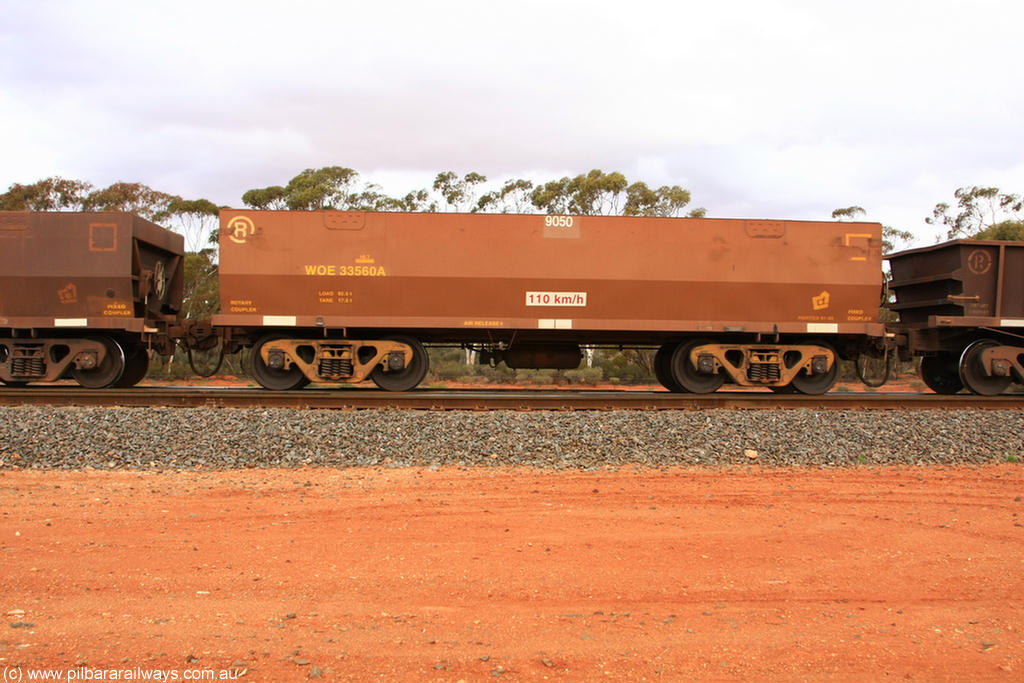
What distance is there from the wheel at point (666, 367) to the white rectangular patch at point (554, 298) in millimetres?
2032

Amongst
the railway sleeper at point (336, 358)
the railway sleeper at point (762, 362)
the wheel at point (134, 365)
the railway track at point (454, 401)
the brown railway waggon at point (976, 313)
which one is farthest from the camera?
the wheel at point (134, 365)

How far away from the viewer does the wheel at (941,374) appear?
39.2 feet

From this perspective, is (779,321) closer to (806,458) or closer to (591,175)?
(806,458)

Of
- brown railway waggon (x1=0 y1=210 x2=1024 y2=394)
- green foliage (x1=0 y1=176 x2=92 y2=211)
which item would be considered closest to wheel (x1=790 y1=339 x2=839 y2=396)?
brown railway waggon (x1=0 y1=210 x2=1024 y2=394)

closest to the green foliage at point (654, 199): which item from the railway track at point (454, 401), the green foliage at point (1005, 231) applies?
the green foliage at point (1005, 231)

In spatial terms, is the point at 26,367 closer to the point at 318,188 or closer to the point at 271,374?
the point at 271,374

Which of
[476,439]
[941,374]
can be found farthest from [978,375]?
[476,439]

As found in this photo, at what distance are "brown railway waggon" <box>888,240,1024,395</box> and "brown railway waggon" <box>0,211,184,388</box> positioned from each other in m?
13.0

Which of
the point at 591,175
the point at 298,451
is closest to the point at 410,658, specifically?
the point at 298,451

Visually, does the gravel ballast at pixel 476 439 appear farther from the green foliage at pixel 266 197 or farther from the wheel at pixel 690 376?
the green foliage at pixel 266 197

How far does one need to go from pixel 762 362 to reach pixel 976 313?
11.7ft

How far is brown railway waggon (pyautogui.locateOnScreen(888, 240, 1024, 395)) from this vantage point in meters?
10.5

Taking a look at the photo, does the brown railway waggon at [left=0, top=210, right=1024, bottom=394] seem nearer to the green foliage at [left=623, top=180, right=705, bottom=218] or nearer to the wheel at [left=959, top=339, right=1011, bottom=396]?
the wheel at [left=959, top=339, right=1011, bottom=396]

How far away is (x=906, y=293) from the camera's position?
12.0 m
